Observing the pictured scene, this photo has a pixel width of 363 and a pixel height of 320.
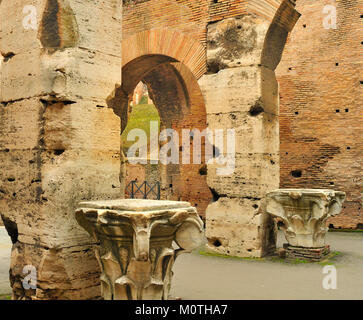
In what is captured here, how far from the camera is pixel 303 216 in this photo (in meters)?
6.18

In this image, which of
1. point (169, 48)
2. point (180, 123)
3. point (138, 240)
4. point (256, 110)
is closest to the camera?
point (138, 240)

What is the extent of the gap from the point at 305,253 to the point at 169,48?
13.6ft

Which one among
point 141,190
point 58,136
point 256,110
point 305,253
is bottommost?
point 305,253

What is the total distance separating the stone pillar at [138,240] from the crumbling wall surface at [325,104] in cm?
695

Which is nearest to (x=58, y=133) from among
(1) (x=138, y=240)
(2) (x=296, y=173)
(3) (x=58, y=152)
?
(3) (x=58, y=152)

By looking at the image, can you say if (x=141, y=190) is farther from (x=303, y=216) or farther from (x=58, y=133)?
(x=58, y=133)

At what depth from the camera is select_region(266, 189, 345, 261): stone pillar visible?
6.01 metres

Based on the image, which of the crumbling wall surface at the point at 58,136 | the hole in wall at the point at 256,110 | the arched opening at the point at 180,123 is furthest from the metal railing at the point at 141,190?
the crumbling wall surface at the point at 58,136

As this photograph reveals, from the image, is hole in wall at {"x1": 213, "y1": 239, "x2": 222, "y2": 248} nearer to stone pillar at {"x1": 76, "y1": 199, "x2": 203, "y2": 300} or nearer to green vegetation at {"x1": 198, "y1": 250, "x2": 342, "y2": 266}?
green vegetation at {"x1": 198, "y1": 250, "x2": 342, "y2": 266}

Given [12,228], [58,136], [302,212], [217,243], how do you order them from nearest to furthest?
[58,136] → [12,228] → [302,212] → [217,243]

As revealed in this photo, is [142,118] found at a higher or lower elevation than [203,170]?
higher

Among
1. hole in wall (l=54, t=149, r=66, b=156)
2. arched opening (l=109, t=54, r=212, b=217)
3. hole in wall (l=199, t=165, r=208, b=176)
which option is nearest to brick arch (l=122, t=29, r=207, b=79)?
→ arched opening (l=109, t=54, r=212, b=217)

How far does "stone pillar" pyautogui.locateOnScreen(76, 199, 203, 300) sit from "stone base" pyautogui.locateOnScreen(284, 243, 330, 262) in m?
3.23

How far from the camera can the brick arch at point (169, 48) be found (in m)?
7.07
